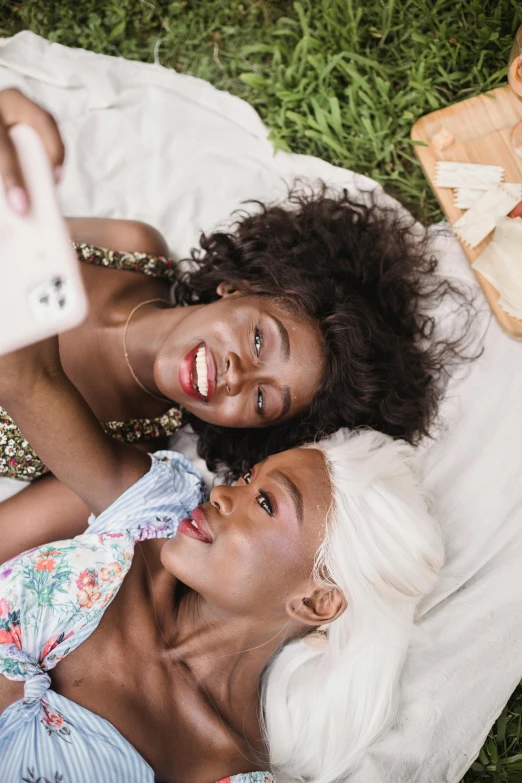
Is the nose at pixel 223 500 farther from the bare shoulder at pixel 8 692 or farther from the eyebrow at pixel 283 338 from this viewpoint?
the bare shoulder at pixel 8 692

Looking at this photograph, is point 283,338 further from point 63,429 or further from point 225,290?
point 63,429

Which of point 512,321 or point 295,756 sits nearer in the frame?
point 295,756

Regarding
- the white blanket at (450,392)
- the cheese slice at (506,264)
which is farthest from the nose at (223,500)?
the cheese slice at (506,264)

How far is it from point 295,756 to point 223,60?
312cm

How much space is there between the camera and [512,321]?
2809mm

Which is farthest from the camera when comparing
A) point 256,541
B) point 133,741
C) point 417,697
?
point 417,697

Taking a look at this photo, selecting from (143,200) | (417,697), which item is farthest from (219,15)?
(417,697)

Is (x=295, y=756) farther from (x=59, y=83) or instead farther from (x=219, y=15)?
(x=219, y=15)

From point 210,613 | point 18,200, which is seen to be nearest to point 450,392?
point 210,613

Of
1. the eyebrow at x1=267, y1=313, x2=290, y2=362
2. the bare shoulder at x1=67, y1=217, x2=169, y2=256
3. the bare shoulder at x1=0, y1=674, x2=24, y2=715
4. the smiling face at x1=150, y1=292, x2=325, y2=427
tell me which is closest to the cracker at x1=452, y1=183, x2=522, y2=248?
the smiling face at x1=150, y1=292, x2=325, y2=427

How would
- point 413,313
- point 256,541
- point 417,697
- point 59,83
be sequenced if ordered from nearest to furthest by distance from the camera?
1. point 256,541
2. point 417,697
3. point 413,313
4. point 59,83

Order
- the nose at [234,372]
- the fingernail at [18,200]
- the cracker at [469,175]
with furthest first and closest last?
the cracker at [469,175], the nose at [234,372], the fingernail at [18,200]

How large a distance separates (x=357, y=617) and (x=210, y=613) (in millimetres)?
506

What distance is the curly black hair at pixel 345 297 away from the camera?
8.00ft
